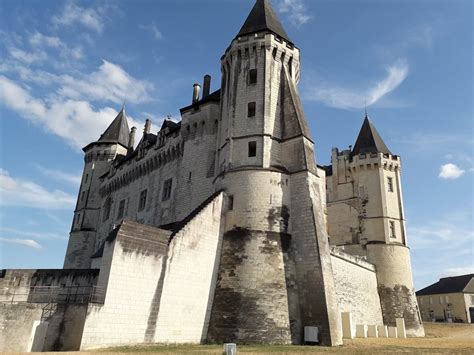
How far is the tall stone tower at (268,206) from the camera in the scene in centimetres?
1653

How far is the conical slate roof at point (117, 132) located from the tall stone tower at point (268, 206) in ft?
64.2

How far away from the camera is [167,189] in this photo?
1097 inches

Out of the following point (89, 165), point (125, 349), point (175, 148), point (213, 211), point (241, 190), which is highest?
point (89, 165)

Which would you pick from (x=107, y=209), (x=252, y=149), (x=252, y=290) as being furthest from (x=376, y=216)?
(x=107, y=209)

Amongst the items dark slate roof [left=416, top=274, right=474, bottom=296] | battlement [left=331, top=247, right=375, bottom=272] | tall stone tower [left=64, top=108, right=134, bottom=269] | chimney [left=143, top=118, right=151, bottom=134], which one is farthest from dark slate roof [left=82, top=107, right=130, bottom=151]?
dark slate roof [left=416, top=274, right=474, bottom=296]

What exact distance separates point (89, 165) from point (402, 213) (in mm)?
29910

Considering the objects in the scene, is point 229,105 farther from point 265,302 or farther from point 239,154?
point 265,302

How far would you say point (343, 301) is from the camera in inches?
934

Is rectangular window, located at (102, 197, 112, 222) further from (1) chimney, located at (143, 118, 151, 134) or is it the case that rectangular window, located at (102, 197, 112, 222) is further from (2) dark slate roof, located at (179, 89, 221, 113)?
(2) dark slate roof, located at (179, 89, 221, 113)

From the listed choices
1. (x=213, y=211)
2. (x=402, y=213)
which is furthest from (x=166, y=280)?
(x=402, y=213)

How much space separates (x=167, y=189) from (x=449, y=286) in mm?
41557

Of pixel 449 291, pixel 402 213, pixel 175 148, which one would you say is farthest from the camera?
pixel 449 291

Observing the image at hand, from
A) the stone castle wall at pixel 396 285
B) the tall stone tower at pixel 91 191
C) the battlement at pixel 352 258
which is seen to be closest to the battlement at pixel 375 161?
the stone castle wall at pixel 396 285

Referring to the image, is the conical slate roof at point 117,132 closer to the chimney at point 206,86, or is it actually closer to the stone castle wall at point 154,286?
the chimney at point 206,86
